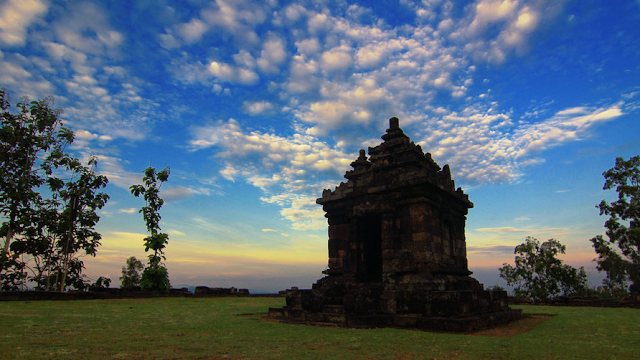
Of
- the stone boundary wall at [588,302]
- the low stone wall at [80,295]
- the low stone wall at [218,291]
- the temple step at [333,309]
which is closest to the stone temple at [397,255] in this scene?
the temple step at [333,309]

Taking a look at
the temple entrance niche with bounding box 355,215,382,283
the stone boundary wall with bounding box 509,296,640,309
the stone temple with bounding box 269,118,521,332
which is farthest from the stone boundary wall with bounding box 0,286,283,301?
the stone boundary wall with bounding box 509,296,640,309

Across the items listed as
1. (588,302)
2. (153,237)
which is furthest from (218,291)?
(588,302)

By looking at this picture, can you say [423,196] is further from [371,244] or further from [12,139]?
[12,139]

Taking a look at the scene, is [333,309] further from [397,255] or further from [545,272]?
[545,272]

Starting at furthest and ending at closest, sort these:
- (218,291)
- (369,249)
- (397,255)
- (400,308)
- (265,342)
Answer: (218,291), (369,249), (397,255), (400,308), (265,342)

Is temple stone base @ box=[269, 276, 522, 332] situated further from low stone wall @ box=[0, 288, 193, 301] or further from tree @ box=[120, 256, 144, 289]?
tree @ box=[120, 256, 144, 289]

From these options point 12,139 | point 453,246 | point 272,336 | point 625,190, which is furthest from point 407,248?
point 625,190

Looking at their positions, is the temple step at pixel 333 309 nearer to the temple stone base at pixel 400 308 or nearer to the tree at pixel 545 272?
the temple stone base at pixel 400 308

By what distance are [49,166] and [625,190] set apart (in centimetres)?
4118

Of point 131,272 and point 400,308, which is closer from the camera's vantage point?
point 400,308

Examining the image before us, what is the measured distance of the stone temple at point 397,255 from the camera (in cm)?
941

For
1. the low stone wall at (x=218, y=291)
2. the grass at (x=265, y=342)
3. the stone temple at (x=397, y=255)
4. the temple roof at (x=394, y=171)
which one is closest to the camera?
the grass at (x=265, y=342)

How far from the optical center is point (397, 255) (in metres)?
11.3

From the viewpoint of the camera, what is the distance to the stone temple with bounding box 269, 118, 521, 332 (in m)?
9.41
